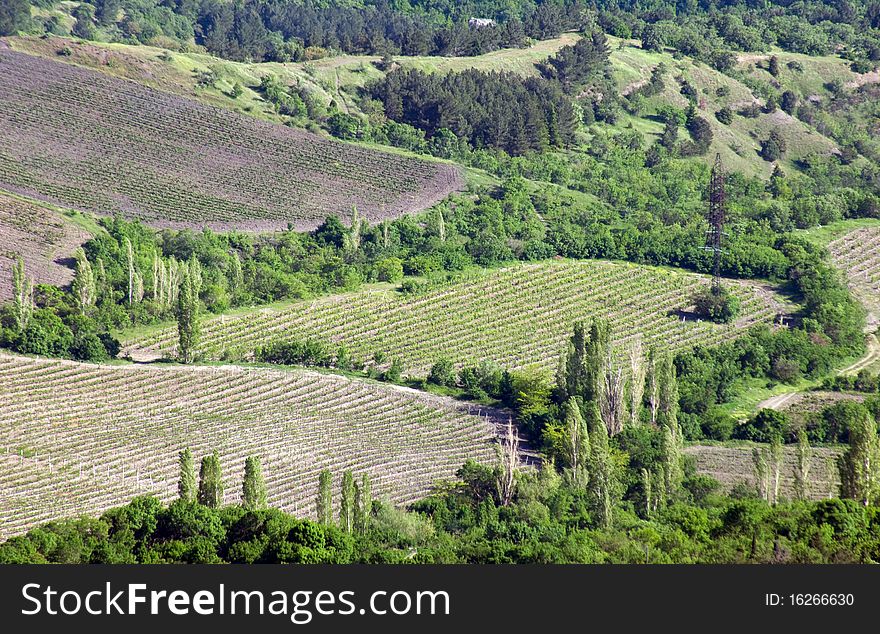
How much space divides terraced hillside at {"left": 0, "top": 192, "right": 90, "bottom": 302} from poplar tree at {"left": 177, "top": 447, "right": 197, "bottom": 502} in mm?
32993

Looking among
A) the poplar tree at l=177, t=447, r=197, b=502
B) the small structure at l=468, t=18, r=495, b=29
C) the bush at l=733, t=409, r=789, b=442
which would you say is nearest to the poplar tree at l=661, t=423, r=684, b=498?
the bush at l=733, t=409, r=789, b=442

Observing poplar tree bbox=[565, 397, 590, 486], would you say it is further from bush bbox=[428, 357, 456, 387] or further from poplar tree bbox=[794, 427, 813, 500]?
bush bbox=[428, 357, 456, 387]

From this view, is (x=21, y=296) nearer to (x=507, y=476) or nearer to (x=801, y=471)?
(x=507, y=476)

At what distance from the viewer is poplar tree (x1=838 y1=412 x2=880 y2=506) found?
83438 mm

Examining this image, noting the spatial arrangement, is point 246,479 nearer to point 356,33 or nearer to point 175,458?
point 175,458

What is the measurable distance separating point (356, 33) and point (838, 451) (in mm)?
92265

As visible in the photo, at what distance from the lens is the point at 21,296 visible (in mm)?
103688

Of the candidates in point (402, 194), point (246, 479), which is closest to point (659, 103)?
point (402, 194)

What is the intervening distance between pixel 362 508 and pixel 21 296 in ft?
105

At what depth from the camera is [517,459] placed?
91062mm

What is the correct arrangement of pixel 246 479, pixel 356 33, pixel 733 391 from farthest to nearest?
1. pixel 356 33
2. pixel 733 391
3. pixel 246 479

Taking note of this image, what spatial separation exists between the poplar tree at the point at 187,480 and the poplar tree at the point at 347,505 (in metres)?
6.08

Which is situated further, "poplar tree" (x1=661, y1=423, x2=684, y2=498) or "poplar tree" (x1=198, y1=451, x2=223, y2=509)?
"poplar tree" (x1=661, y1=423, x2=684, y2=498)

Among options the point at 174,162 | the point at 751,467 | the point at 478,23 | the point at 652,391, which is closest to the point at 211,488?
the point at 751,467
